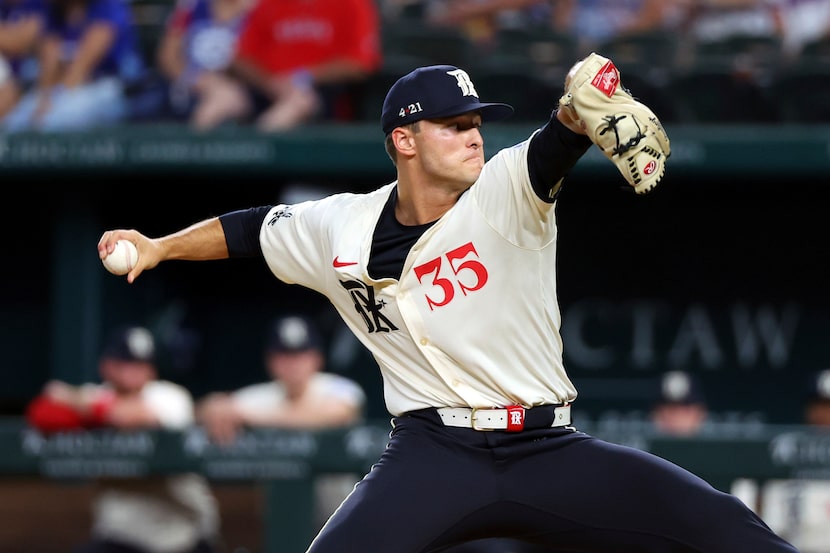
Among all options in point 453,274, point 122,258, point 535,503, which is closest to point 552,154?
point 453,274

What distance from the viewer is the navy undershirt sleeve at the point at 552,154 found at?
329 centimetres

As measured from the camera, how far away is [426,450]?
353 centimetres

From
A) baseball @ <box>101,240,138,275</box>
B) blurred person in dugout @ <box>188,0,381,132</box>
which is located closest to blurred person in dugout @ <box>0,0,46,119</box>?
blurred person in dugout @ <box>188,0,381,132</box>

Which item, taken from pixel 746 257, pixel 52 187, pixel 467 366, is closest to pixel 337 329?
pixel 52 187

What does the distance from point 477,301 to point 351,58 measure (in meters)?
4.02

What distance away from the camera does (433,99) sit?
11.8 feet

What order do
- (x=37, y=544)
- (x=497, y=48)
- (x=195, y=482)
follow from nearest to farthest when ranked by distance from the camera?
(x=195, y=482) < (x=37, y=544) < (x=497, y=48)

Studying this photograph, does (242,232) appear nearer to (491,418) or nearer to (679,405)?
(491,418)

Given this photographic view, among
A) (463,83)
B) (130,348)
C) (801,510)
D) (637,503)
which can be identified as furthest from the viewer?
(130,348)

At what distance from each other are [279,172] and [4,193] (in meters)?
1.96

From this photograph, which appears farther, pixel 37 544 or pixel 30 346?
pixel 30 346

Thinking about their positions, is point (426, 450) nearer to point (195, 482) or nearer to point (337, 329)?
point (195, 482)

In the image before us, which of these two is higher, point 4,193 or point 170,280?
point 4,193

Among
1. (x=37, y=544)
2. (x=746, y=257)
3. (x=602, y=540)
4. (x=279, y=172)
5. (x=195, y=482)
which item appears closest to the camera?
(x=602, y=540)
